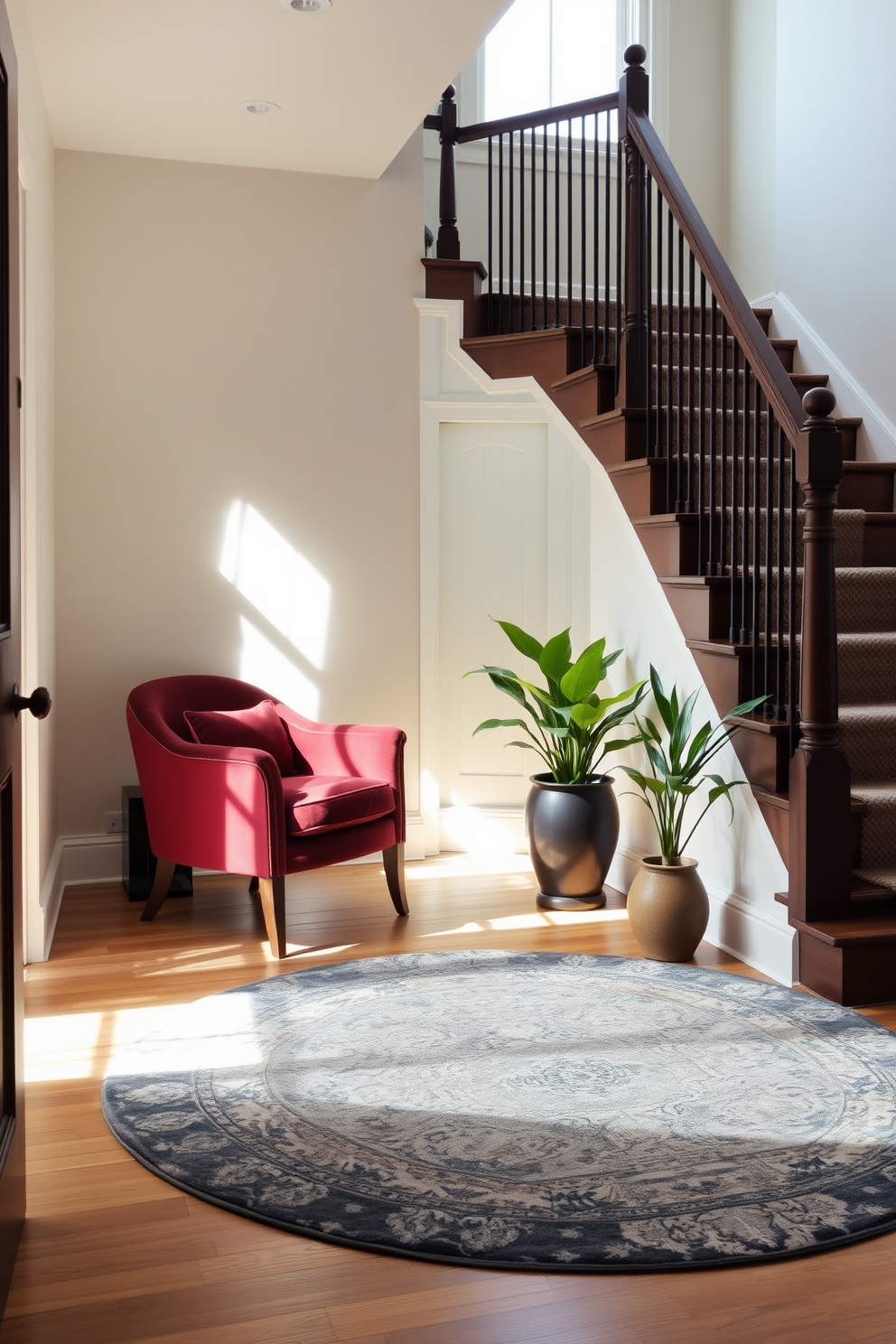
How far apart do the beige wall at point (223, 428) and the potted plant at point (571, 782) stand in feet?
3.05

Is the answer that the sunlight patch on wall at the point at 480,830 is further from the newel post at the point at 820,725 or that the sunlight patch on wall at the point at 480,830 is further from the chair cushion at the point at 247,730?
the newel post at the point at 820,725

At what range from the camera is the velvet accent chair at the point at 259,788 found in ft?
12.6

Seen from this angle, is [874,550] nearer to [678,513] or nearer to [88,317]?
[678,513]

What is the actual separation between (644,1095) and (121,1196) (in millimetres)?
1138

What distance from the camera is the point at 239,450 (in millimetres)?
4930

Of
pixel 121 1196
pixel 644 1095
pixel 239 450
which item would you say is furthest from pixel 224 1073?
pixel 239 450

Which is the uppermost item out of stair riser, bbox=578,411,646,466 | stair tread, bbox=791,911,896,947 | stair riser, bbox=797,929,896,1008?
stair riser, bbox=578,411,646,466

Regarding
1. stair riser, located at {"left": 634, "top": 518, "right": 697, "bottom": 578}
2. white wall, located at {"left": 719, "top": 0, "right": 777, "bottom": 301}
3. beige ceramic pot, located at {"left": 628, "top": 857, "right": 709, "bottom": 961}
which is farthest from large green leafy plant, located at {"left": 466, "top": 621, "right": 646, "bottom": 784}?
white wall, located at {"left": 719, "top": 0, "right": 777, "bottom": 301}

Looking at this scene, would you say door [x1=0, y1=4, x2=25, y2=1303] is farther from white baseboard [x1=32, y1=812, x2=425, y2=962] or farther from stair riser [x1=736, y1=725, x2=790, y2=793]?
white baseboard [x1=32, y1=812, x2=425, y2=962]

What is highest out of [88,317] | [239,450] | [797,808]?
[88,317]

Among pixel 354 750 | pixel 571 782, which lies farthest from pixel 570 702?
pixel 354 750

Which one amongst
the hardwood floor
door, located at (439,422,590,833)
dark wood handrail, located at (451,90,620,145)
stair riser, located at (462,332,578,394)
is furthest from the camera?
door, located at (439,422,590,833)

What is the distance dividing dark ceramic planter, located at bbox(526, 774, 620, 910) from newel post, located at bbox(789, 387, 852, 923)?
99 centimetres

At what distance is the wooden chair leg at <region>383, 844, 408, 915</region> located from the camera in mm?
4289
